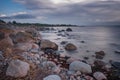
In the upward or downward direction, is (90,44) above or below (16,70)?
below

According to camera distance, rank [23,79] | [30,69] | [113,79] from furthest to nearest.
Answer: [113,79] → [30,69] → [23,79]

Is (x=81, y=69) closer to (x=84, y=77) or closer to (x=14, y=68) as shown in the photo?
(x=84, y=77)

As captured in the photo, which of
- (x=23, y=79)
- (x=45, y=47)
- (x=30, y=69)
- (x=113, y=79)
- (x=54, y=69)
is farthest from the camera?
(x=45, y=47)

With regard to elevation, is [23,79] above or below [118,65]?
above

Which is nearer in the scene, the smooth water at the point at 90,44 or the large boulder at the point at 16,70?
the large boulder at the point at 16,70

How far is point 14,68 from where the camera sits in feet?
22.0

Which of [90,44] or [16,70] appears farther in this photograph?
[90,44]

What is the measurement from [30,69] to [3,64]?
116cm

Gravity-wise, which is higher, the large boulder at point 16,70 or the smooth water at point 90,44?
the large boulder at point 16,70

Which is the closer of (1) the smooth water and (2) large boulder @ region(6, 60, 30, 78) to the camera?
(2) large boulder @ region(6, 60, 30, 78)

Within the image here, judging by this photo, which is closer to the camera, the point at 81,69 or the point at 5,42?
the point at 81,69

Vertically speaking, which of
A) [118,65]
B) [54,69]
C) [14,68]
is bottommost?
[118,65]

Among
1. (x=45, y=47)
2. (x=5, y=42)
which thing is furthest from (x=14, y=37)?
(x=5, y=42)

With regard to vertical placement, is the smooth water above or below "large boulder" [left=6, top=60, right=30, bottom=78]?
below
